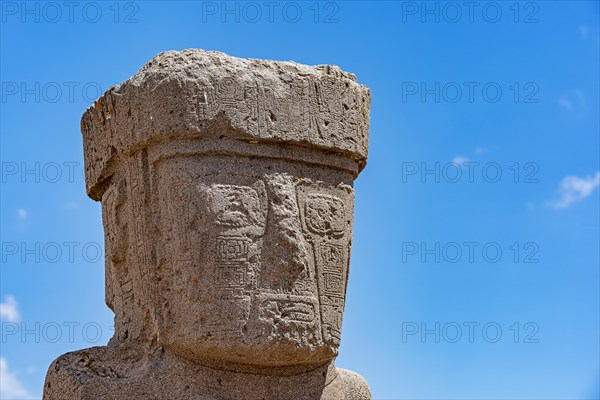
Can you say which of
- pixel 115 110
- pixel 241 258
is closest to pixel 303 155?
pixel 241 258

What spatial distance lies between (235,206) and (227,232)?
6.6 inches

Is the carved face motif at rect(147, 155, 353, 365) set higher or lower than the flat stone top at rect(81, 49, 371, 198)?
lower

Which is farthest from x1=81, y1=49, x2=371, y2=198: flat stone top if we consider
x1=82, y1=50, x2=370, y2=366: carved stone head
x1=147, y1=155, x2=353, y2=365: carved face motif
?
x1=147, y1=155, x2=353, y2=365: carved face motif

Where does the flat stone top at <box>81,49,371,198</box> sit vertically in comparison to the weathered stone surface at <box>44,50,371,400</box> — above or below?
above

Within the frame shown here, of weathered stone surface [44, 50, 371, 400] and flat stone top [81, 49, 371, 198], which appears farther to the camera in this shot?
flat stone top [81, 49, 371, 198]

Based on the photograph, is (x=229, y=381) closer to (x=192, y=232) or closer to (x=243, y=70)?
(x=192, y=232)

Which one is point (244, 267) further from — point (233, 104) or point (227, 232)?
point (233, 104)

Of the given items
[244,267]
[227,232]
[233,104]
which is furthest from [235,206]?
[233,104]

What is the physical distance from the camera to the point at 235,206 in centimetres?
749

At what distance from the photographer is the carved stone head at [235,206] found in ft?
24.4

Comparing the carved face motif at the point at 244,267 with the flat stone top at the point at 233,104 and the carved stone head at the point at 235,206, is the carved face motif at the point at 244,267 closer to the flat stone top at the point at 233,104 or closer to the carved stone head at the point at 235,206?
Answer: the carved stone head at the point at 235,206

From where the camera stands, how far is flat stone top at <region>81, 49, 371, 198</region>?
7.57m

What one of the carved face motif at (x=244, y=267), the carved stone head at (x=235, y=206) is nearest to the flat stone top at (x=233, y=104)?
the carved stone head at (x=235, y=206)

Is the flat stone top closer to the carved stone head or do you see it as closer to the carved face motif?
the carved stone head
